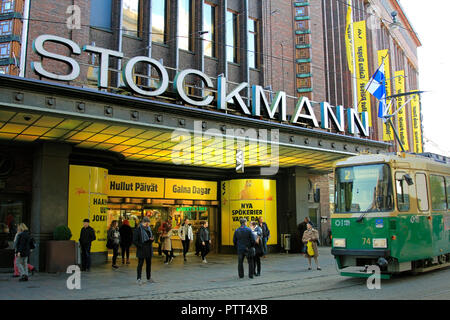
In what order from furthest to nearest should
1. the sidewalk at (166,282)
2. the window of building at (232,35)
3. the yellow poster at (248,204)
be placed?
the window of building at (232,35)
the yellow poster at (248,204)
the sidewalk at (166,282)

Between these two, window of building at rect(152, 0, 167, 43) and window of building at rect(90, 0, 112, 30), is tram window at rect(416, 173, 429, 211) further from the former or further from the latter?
window of building at rect(90, 0, 112, 30)

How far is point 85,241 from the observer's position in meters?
14.6

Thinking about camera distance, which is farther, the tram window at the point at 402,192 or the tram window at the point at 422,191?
the tram window at the point at 422,191

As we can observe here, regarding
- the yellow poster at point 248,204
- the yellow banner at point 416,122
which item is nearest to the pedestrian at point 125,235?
the yellow poster at point 248,204

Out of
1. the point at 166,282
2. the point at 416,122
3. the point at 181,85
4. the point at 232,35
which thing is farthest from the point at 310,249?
the point at 416,122

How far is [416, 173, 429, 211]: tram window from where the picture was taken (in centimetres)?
1175

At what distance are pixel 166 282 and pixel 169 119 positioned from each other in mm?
5074

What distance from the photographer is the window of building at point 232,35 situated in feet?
74.3

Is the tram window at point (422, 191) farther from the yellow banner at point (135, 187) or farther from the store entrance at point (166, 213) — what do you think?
the yellow banner at point (135, 187)

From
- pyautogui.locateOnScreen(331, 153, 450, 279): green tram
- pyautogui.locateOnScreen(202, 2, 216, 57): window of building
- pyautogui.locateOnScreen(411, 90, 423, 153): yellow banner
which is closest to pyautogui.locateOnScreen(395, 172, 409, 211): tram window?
pyautogui.locateOnScreen(331, 153, 450, 279): green tram

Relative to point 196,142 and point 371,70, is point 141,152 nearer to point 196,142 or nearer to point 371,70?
point 196,142

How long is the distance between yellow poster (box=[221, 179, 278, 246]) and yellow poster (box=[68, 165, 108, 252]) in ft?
23.0

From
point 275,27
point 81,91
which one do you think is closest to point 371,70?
point 275,27

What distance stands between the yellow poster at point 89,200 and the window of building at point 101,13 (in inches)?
240
